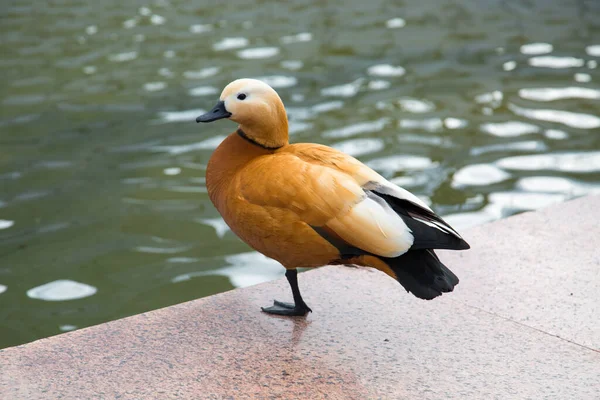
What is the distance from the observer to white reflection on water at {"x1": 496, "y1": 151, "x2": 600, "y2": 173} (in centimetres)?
521

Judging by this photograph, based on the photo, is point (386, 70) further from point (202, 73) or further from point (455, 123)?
point (202, 73)

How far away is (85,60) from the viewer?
7.69 meters

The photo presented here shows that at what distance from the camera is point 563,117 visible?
6.07 meters

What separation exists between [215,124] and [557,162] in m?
2.50

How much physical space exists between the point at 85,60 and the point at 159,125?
197cm

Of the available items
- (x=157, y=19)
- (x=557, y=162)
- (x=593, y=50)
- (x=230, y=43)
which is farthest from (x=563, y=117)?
(x=157, y=19)

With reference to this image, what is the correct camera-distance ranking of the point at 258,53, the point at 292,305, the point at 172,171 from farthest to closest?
1. the point at 258,53
2. the point at 172,171
3. the point at 292,305

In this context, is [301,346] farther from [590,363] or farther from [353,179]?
[590,363]

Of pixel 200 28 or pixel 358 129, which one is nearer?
pixel 358 129

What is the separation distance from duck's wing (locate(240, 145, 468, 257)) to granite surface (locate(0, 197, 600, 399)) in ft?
1.33

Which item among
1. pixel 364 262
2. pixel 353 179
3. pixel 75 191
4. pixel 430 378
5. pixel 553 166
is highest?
pixel 353 179

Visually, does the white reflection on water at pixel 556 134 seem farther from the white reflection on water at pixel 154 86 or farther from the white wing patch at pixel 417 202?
the white wing patch at pixel 417 202

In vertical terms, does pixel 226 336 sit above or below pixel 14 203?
above

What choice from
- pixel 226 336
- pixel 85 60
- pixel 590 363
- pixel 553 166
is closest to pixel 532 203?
pixel 553 166
